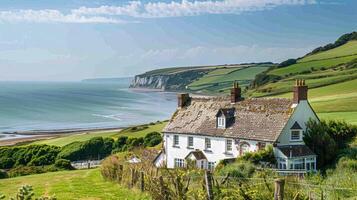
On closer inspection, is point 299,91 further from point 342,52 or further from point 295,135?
point 342,52

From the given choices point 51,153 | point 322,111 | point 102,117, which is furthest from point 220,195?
point 102,117

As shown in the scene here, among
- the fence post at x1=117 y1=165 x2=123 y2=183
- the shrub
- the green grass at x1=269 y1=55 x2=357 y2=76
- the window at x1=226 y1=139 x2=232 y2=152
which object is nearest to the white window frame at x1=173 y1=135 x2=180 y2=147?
the window at x1=226 y1=139 x2=232 y2=152

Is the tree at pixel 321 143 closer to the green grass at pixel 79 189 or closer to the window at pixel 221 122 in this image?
the window at pixel 221 122

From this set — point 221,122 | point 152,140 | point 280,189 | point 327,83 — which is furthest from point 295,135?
point 327,83

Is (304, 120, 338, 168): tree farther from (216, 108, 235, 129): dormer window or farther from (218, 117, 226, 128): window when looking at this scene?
(218, 117, 226, 128): window

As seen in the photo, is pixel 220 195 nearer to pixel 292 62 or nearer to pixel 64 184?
pixel 64 184
